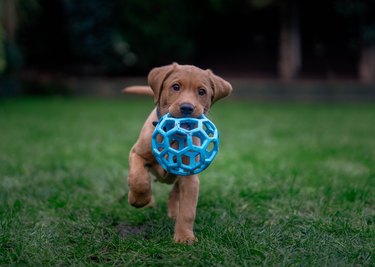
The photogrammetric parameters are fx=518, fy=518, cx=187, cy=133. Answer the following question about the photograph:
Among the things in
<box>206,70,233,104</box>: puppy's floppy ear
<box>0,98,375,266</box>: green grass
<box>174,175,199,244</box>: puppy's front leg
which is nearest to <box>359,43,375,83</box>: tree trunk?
<box>0,98,375,266</box>: green grass

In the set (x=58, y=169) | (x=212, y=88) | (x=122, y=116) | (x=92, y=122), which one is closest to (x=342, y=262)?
(x=212, y=88)

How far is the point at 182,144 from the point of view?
3.09 metres

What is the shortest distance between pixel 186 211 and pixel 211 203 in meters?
0.94

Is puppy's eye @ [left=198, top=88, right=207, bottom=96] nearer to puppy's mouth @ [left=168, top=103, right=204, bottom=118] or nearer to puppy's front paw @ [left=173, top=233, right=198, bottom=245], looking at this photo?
puppy's mouth @ [left=168, top=103, right=204, bottom=118]

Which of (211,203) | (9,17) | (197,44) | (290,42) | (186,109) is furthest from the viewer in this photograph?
(197,44)

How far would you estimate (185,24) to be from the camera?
1472 centimetres

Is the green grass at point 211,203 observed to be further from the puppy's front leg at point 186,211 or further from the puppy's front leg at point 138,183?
the puppy's front leg at point 138,183

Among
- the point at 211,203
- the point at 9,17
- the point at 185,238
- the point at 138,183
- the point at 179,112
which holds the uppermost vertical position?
the point at 9,17

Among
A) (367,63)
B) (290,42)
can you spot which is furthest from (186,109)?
(367,63)

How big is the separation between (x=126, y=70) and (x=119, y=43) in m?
1.37

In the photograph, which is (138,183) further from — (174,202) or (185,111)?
(174,202)

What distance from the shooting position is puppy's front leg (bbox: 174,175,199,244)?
3.07 meters

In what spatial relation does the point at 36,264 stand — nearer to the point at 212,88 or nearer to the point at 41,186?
the point at 212,88

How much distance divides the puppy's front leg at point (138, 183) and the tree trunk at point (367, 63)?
12232 mm
